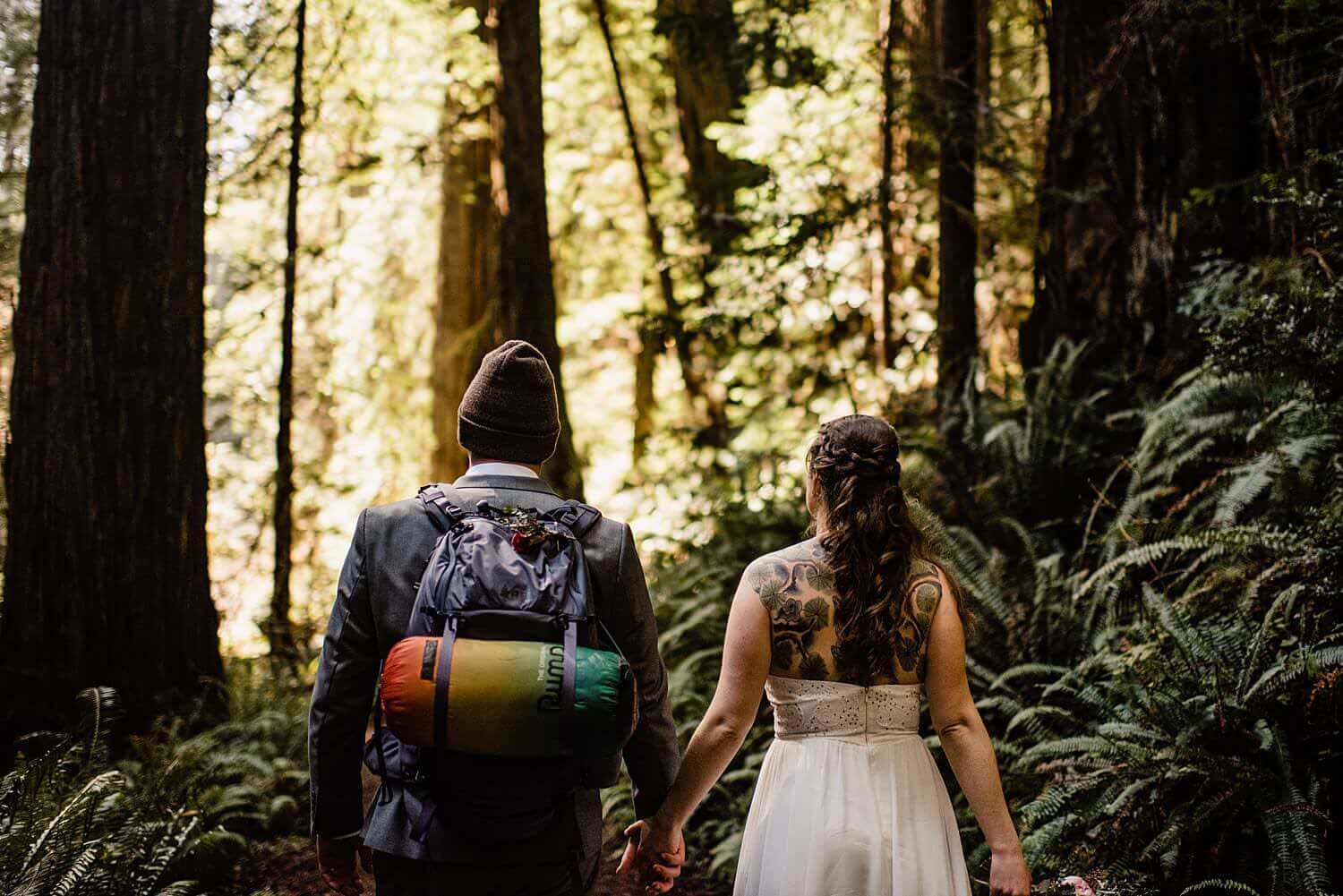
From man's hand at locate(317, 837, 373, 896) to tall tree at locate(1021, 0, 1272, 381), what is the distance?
6.38 m

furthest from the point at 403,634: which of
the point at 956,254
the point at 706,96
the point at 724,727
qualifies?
the point at 706,96

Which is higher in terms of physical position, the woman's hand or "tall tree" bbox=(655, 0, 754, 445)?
"tall tree" bbox=(655, 0, 754, 445)

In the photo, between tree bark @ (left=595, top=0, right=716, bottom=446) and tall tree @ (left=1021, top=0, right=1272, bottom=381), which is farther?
tree bark @ (left=595, top=0, right=716, bottom=446)

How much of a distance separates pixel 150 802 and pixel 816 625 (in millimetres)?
3384

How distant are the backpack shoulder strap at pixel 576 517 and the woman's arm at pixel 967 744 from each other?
1015 millimetres

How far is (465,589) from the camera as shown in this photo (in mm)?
2494

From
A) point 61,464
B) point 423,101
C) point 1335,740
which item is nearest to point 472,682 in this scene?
point 1335,740

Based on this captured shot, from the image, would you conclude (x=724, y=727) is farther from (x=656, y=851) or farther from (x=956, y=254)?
(x=956, y=254)

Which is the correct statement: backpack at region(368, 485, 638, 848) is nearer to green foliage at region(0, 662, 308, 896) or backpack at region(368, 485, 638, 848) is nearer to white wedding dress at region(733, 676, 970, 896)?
white wedding dress at region(733, 676, 970, 896)

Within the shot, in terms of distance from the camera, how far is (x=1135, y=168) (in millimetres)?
7852

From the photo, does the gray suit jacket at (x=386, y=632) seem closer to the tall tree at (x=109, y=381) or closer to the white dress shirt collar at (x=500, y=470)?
the white dress shirt collar at (x=500, y=470)

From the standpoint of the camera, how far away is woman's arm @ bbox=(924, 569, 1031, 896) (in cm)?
293

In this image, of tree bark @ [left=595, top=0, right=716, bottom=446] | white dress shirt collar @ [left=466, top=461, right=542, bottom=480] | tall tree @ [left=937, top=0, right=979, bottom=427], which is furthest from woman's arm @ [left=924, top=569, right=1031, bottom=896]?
tree bark @ [left=595, top=0, right=716, bottom=446]

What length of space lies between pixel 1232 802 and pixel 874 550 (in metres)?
2.11
